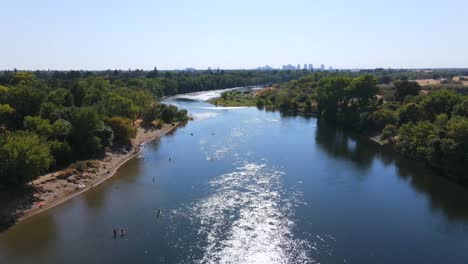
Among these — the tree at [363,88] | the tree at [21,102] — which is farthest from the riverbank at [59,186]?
the tree at [363,88]

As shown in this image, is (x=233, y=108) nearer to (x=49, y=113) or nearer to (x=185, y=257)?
(x=49, y=113)

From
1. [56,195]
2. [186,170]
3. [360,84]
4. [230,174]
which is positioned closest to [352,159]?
[230,174]

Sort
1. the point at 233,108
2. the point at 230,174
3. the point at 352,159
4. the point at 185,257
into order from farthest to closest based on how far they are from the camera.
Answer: the point at 233,108 → the point at 352,159 → the point at 230,174 → the point at 185,257

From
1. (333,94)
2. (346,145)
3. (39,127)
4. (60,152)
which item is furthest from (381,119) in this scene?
(39,127)

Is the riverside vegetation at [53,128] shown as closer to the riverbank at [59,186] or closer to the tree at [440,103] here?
the riverbank at [59,186]

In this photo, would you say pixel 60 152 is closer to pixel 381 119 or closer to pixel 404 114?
pixel 381 119

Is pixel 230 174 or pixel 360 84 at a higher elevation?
pixel 360 84

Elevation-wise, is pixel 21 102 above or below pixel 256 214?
above
